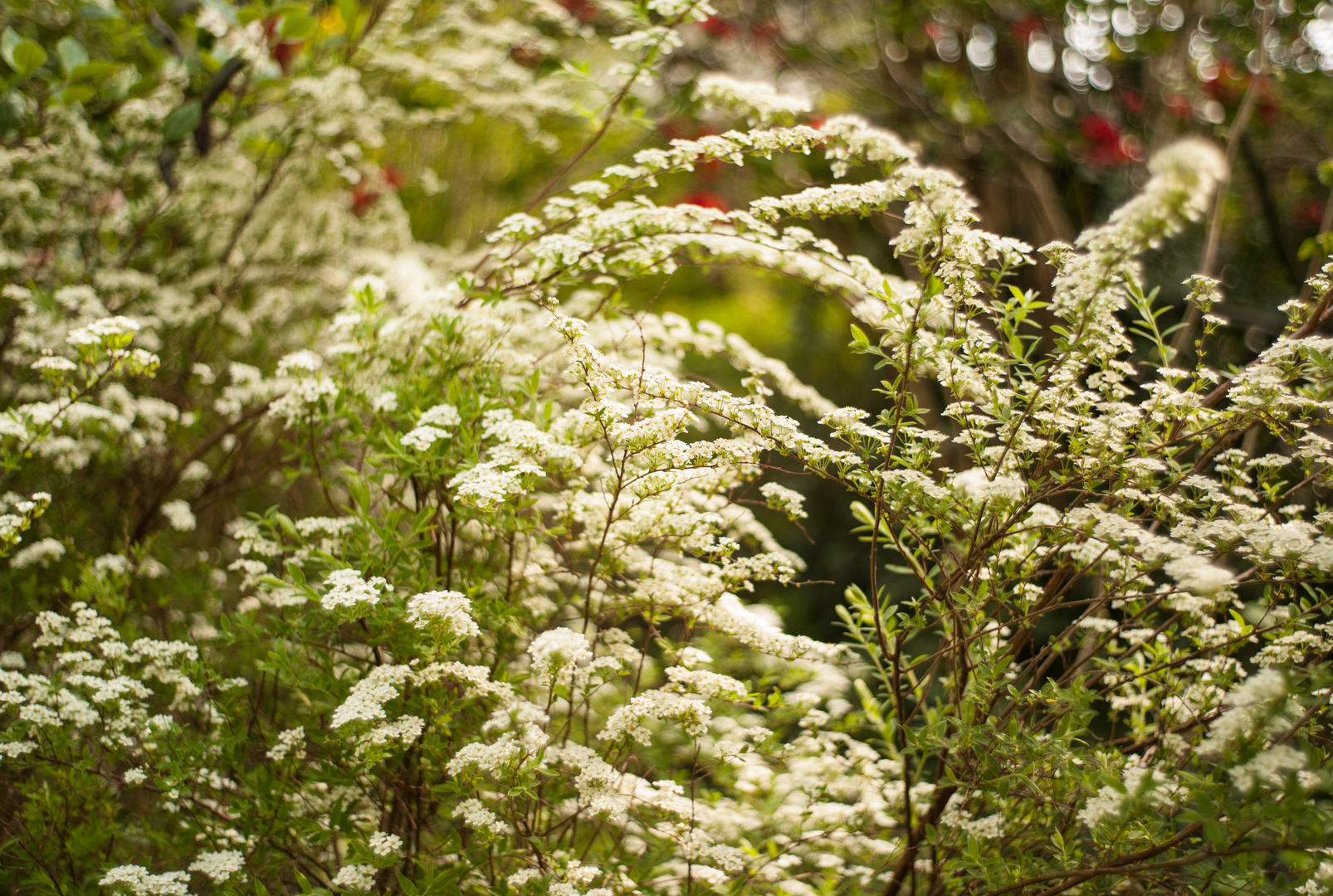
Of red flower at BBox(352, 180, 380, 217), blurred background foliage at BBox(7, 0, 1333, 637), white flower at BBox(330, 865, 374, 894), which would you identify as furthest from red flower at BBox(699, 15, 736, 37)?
white flower at BBox(330, 865, 374, 894)

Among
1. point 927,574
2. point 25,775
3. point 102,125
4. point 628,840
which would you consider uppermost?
point 102,125

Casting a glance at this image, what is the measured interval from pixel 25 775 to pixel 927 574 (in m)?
2.75

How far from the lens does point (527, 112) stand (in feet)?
14.4

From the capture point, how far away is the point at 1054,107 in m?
5.18

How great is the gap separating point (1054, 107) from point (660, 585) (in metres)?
4.84

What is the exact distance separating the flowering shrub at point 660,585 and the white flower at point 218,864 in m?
0.01

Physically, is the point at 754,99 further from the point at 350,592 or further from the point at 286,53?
the point at 286,53

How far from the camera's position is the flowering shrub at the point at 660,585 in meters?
1.63

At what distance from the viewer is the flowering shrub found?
1.63 meters

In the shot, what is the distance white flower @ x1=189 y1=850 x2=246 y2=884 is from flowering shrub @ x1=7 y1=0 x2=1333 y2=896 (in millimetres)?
13

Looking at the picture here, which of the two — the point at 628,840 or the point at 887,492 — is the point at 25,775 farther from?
the point at 887,492

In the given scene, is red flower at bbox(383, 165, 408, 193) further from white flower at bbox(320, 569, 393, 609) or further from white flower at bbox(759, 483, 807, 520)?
white flower at bbox(759, 483, 807, 520)

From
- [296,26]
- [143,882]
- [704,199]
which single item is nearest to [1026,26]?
[704,199]

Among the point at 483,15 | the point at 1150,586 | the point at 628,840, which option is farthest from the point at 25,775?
the point at 483,15
